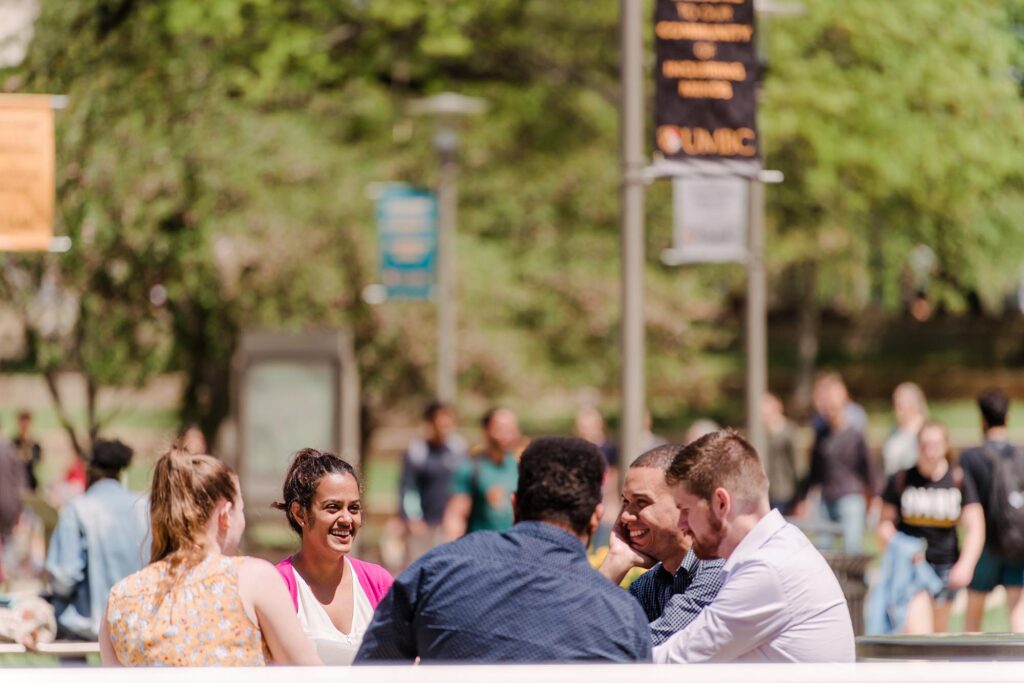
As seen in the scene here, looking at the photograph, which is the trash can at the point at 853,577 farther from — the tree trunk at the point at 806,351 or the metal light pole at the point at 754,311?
the tree trunk at the point at 806,351

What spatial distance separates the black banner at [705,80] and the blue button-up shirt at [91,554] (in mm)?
3662

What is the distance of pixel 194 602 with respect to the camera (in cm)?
473

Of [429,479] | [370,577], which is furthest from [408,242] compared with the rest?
[370,577]

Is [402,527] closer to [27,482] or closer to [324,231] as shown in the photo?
[27,482]

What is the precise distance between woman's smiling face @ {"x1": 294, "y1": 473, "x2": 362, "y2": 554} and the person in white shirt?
3.61 ft

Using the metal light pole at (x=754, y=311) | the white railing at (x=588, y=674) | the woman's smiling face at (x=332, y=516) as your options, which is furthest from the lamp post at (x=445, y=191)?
the white railing at (x=588, y=674)

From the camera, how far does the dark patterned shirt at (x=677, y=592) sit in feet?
17.5

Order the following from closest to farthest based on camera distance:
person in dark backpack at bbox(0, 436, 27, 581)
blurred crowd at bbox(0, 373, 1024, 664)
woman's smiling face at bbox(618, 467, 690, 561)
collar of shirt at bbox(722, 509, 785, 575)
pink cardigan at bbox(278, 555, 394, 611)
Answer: blurred crowd at bbox(0, 373, 1024, 664) < collar of shirt at bbox(722, 509, 785, 575) < woman's smiling face at bbox(618, 467, 690, 561) < pink cardigan at bbox(278, 555, 394, 611) < person in dark backpack at bbox(0, 436, 27, 581)

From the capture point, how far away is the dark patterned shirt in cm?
532

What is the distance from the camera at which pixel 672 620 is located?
17.5 ft

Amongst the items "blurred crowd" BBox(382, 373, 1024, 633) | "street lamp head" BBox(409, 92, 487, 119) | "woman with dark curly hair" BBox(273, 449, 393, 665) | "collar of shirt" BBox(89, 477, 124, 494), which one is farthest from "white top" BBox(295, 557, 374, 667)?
"street lamp head" BBox(409, 92, 487, 119)

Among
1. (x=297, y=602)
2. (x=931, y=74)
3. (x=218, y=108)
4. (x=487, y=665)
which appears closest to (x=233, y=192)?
(x=218, y=108)

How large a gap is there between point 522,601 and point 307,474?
4.37ft

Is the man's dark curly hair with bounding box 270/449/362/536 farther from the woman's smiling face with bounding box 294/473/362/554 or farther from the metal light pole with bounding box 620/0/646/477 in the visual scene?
the metal light pole with bounding box 620/0/646/477
